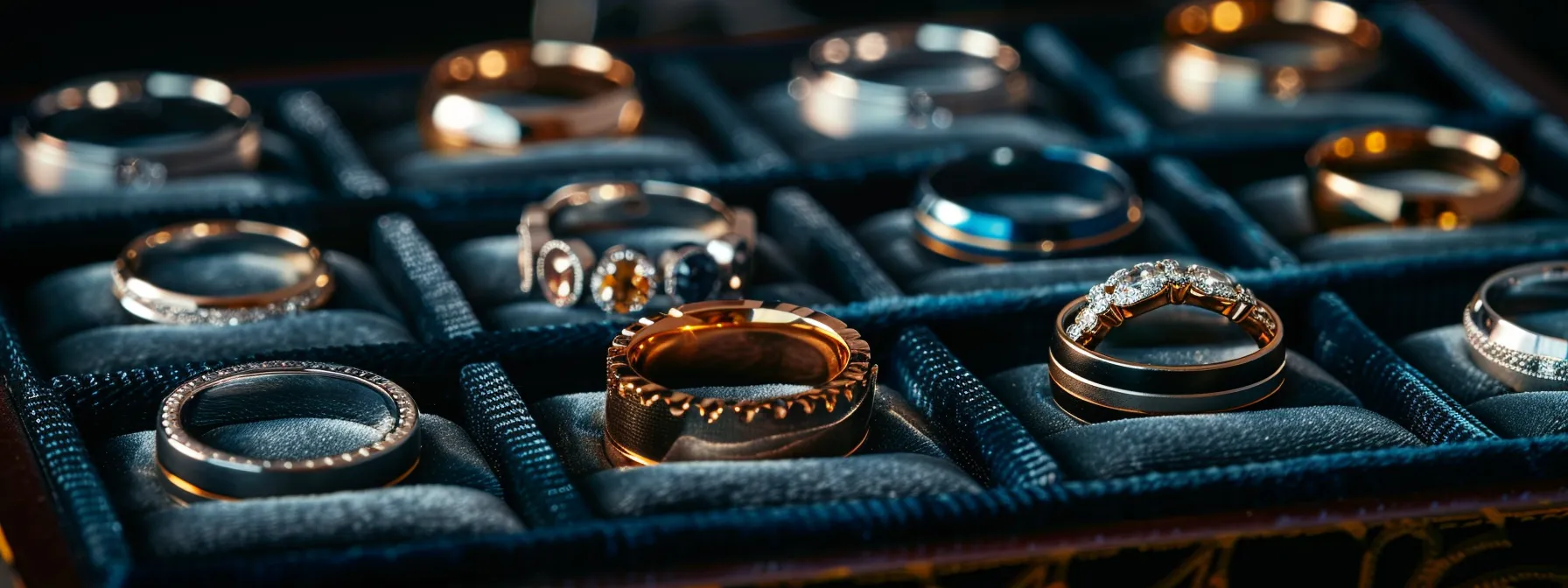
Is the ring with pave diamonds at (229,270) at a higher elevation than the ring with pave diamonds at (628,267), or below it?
higher

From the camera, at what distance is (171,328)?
4.38 feet

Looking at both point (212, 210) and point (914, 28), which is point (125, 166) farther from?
point (914, 28)

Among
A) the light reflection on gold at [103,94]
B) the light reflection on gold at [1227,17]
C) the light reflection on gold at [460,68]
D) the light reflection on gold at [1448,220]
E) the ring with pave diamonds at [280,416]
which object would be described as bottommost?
the light reflection on gold at [1448,220]

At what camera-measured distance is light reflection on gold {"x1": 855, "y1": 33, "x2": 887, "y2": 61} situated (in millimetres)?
1908

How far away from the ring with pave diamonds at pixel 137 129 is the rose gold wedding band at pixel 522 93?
0.19 meters

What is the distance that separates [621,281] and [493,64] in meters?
0.54

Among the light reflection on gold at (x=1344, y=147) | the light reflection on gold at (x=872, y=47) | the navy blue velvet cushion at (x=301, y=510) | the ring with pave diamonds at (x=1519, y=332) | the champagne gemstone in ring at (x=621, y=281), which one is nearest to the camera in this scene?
the navy blue velvet cushion at (x=301, y=510)

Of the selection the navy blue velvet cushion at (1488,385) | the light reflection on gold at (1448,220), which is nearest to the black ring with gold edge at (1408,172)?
the light reflection on gold at (1448,220)

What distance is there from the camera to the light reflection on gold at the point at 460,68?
1813mm

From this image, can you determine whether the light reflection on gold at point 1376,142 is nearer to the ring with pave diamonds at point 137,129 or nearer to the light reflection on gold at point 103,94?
the ring with pave diamonds at point 137,129

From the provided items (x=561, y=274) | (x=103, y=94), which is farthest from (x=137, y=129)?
(x=561, y=274)

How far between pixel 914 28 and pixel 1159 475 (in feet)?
3.11

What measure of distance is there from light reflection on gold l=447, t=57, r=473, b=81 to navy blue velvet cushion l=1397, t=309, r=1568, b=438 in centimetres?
98

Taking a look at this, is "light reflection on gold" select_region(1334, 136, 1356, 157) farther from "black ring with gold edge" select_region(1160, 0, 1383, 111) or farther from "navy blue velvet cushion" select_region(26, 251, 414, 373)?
"navy blue velvet cushion" select_region(26, 251, 414, 373)
